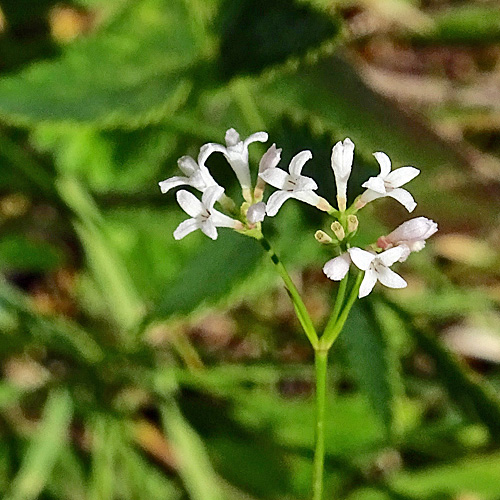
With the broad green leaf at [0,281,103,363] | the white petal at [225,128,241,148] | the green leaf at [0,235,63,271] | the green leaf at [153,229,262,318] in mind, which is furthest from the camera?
the green leaf at [0,235,63,271]

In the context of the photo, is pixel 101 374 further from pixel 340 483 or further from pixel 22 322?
pixel 340 483

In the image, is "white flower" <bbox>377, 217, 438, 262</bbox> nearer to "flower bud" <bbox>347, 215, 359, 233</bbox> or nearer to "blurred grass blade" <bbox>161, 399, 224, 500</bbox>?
"flower bud" <bbox>347, 215, 359, 233</bbox>

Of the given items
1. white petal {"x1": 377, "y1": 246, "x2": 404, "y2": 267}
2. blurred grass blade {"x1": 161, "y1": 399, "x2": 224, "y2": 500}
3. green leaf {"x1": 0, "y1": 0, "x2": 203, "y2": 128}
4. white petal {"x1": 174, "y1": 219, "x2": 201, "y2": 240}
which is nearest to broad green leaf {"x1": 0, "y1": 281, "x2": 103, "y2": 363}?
blurred grass blade {"x1": 161, "y1": 399, "x2": 224, "y2": 500}

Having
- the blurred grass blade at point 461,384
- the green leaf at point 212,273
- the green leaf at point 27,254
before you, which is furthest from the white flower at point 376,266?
the green leaf at point 27,254

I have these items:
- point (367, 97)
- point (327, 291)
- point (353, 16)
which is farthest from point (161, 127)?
point (353, 16)

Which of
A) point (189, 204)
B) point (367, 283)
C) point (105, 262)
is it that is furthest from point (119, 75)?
point (367, 283)
